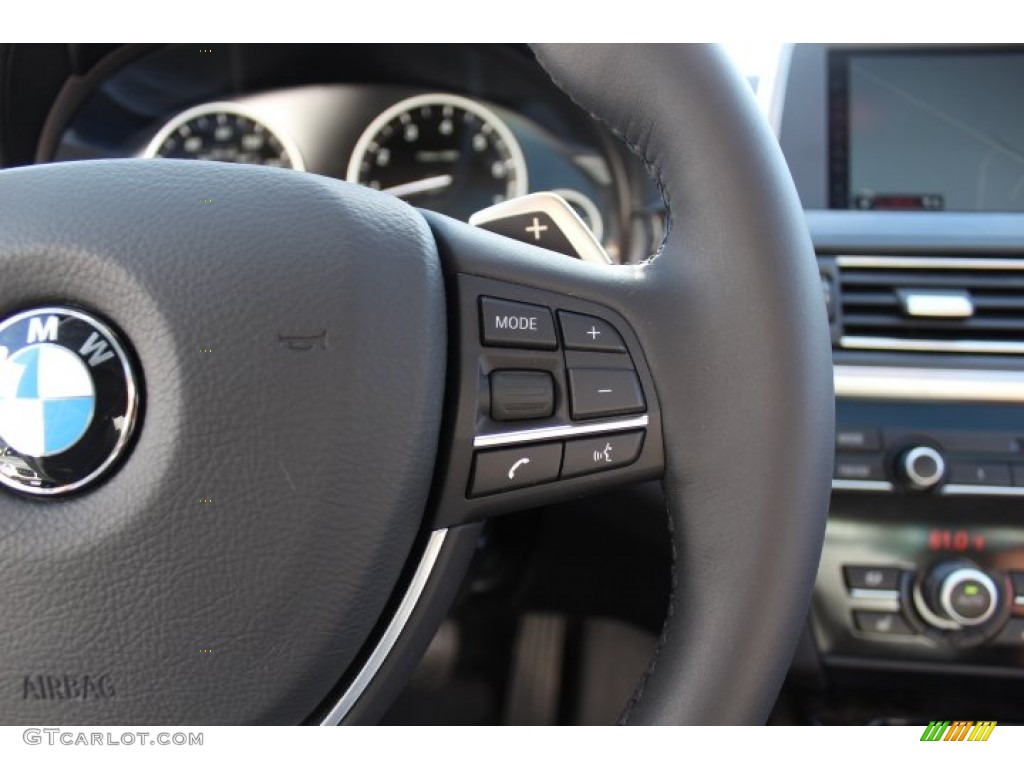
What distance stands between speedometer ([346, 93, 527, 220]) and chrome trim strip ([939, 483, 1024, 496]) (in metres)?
1.09

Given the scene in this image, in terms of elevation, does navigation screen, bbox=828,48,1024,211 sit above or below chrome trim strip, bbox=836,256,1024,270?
above

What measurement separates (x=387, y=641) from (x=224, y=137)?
160 cm

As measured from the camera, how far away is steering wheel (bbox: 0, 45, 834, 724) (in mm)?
663

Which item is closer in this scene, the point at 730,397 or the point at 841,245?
the point at 730,397

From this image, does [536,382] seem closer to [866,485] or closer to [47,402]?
[47,402]

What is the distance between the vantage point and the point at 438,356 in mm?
706

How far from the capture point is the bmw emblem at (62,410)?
0.66m

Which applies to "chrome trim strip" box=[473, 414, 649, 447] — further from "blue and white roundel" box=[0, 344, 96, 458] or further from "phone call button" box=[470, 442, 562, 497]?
"blue and white roundel" box=[0, 344, 96, 458]

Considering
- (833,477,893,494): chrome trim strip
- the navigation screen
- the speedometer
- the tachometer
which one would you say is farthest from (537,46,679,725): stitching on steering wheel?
the tachometer

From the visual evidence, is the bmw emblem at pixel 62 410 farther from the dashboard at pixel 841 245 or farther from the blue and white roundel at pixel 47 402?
the dashboard at pixel 841 245

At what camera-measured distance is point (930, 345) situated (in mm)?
1378
